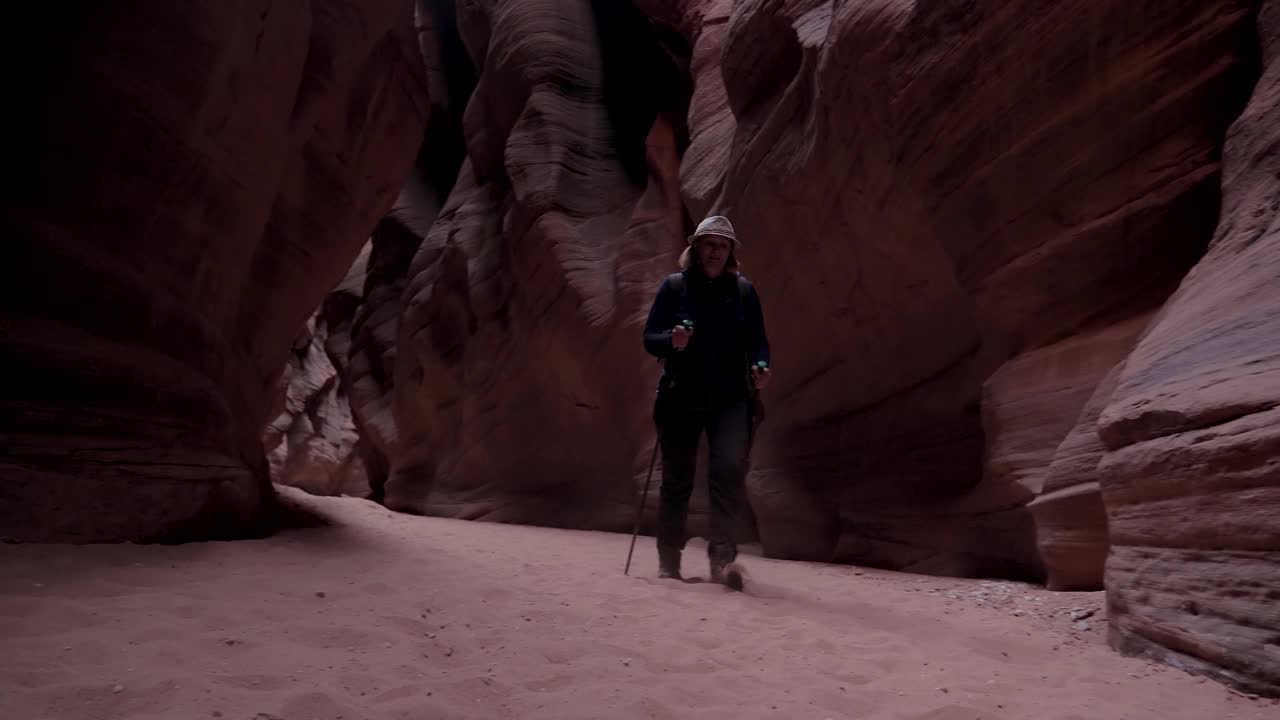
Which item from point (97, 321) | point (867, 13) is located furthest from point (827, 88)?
point (97, 321)

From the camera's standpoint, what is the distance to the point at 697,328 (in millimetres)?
4418

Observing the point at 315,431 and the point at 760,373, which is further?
the point at 315,431

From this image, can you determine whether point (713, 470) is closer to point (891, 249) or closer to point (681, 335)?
point (681, 335)

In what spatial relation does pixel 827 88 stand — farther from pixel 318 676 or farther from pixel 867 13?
pixel 318 676

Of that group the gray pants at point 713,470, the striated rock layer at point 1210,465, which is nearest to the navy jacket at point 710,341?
the gray pants at point 713,470

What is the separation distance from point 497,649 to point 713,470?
2048 millimetres

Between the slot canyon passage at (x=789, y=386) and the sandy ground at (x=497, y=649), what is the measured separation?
0.06 feet

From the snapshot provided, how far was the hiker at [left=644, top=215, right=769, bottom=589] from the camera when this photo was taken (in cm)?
433

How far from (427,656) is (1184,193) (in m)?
4.41

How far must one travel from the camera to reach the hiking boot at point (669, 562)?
4359mm

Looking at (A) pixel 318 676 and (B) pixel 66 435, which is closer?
(A) pixel 318 676

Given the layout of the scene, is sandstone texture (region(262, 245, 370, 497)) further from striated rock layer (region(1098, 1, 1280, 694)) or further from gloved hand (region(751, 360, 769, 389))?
striated rock layer (region(1098, 1, 1280, 694))

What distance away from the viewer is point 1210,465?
245cm

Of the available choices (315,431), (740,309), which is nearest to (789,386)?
(740,309)
